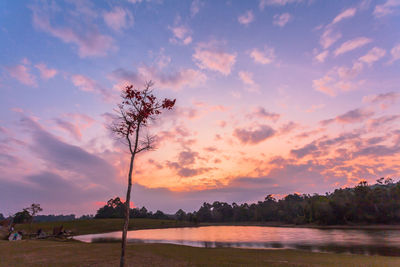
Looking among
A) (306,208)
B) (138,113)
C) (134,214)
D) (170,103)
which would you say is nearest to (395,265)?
(170,103)

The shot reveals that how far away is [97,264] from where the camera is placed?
18.7 m

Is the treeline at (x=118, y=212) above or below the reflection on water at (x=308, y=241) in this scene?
above

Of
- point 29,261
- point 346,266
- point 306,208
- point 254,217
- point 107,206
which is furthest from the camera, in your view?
point 254,217

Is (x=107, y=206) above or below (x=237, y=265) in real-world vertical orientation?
above

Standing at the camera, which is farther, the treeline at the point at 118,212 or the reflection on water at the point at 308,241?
the treeline at the point at 118,212

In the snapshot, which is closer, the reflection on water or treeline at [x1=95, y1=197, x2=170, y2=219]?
the reflection on water

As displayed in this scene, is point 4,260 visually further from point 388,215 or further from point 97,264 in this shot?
point 388,215

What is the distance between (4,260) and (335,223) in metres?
129

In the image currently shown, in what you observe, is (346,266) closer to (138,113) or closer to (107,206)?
(138,113)

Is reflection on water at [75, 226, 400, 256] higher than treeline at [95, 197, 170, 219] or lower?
lower

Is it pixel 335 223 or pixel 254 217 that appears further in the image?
pixel 254 217

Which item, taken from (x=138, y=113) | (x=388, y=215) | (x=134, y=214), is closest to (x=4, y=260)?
(x=138, y=113)

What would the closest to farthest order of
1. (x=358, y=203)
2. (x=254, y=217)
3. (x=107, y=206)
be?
(x=358, y=203), (x=107, y=206), (x=254, y=217)

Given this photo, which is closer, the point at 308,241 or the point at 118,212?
the point at 308,241
